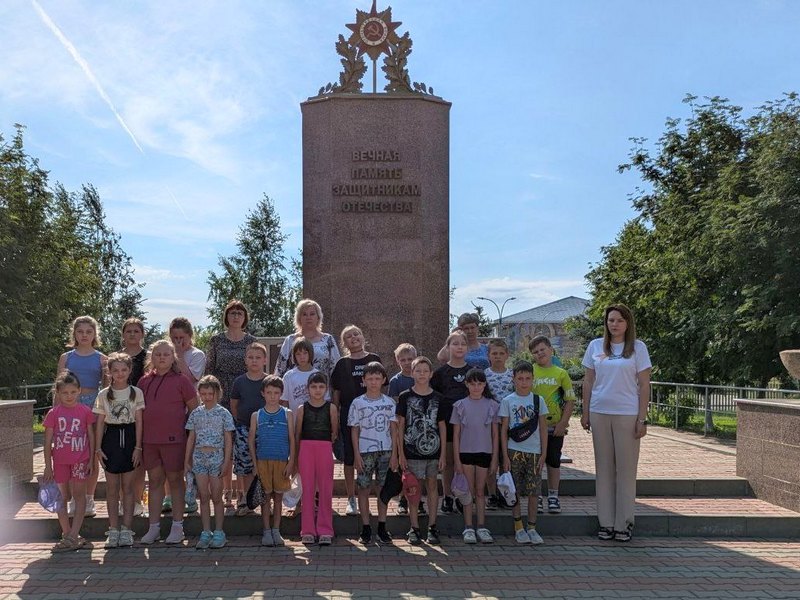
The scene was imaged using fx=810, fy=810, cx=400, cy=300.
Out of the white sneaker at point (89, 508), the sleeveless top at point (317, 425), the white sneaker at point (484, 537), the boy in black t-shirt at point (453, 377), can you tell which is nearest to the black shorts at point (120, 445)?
the white sneaker at point (89, 508)

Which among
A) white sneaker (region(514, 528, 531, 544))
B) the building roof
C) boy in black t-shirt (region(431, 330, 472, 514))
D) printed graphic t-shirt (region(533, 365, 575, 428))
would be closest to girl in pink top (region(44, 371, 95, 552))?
boy in black t-shirt (region(431, 330, 472, 514))

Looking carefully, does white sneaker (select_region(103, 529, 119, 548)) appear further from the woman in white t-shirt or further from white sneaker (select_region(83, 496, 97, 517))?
the woman in white t-shirt

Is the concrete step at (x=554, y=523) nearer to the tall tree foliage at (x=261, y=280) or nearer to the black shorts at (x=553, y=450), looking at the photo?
the black shorts at (x=553, y=450)

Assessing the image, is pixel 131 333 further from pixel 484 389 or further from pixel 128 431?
pixel 484 389

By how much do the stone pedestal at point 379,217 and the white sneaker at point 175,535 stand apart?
15.3 ft

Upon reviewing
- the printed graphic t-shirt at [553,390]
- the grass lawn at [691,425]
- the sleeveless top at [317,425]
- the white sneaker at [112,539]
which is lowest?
the white sneaker at [112,539]

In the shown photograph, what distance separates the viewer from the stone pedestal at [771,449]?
7.32 meters

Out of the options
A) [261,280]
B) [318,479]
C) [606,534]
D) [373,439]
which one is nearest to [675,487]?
[606,534]

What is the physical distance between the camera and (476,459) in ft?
20.8

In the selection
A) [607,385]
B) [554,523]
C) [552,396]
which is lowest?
[554,523]

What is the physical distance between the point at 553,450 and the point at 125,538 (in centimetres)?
347

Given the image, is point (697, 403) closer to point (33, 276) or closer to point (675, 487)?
point (675, 487)

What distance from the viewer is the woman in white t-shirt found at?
644 centimetres

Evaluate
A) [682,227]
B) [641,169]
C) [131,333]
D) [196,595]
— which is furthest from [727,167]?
[196,595]
